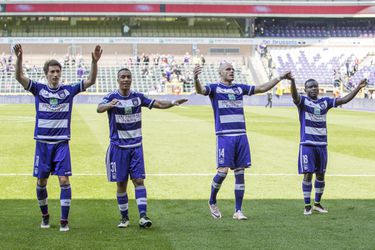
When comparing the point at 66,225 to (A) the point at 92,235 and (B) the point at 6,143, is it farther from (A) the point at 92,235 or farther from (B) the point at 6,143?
(B) the point at 6,143

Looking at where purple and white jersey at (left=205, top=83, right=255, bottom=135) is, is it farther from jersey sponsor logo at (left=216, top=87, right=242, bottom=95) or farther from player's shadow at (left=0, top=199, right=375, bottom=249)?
player's shadow at (left=0, top=199, right=375, bottom=249)

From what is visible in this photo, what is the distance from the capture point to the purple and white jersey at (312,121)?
36.7ft

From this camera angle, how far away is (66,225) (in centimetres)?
941

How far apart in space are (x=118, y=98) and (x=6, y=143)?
41.8 ft

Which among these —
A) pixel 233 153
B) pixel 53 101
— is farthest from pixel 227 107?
pixel 53 101

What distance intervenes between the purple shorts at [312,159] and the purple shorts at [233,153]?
0.94 m

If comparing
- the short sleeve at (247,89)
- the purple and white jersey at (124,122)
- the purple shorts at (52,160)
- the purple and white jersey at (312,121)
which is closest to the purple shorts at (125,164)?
the purple and white jersey at (124,122)

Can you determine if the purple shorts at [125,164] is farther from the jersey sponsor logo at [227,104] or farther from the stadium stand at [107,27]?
the stadium stand at [107,27]

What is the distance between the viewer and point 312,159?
11.1m

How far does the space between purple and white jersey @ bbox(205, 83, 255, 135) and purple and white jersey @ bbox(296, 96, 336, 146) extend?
42.2 inches

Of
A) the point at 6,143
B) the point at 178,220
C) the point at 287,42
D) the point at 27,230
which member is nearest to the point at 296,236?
the point at 178,220

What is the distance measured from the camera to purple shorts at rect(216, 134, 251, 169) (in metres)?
10.6

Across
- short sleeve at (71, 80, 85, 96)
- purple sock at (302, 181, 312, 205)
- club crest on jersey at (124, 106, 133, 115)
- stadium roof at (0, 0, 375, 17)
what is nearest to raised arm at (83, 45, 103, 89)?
short sleeve at (71, 80, 85, 96)

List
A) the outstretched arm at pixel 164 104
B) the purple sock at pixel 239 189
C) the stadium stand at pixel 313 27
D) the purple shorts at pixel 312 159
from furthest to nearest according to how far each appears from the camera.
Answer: the stadium stand at pixel 313 27 < the purple shorts at pixel 312 159 < the purple sock at pixel 239 189 < the outstretched arm at pixel 164 104
